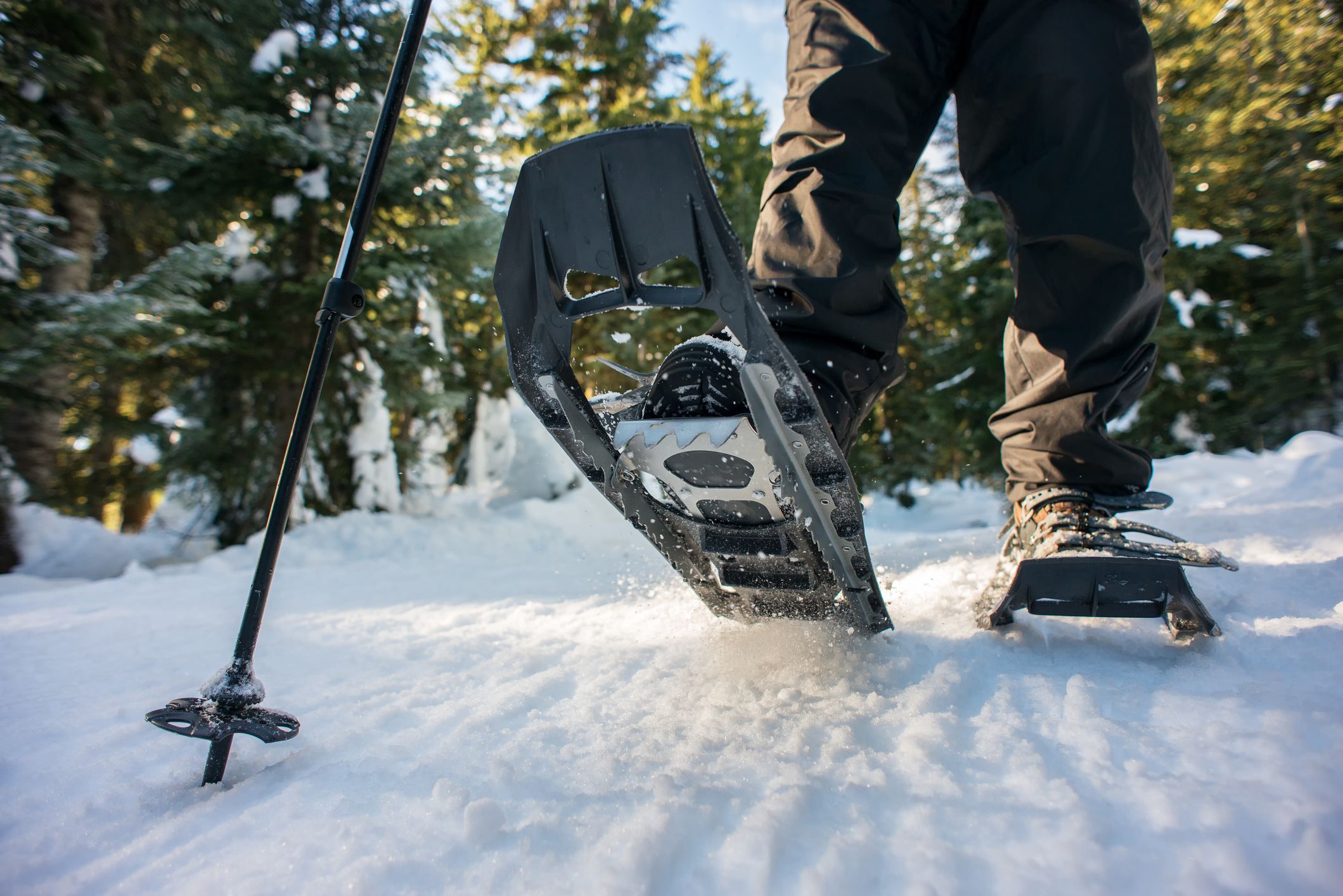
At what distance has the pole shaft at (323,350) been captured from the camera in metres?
0.79

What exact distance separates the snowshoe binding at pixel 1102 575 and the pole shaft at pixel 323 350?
0.99m

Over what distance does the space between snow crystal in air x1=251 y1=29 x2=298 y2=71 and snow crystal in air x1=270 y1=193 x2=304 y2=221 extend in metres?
0.91

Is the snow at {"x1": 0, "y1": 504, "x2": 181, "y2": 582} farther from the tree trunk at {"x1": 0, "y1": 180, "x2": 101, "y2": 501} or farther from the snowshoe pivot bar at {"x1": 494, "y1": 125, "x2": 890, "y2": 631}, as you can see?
the snowshoe pivot bar at {"x1": 494, "y1": 125, "x2": 890, "y2": 631}

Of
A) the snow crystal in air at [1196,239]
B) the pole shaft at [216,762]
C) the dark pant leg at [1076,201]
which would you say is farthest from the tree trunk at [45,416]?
the snow crystal in air at [1196,239]

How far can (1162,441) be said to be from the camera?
22.9 ft

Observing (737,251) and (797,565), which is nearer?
(737,251)

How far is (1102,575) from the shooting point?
92 centimetres

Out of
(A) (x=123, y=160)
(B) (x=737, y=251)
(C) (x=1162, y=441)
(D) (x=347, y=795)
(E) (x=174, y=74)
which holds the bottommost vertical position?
(D) (x=347, y=795)

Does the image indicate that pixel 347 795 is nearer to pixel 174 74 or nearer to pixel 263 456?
pixel 263 456

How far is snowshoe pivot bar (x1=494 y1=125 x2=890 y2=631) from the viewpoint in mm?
799

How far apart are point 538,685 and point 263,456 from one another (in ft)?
14.6

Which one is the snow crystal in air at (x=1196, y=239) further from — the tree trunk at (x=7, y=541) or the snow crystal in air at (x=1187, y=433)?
the tree trunk at (x=7, y=541)

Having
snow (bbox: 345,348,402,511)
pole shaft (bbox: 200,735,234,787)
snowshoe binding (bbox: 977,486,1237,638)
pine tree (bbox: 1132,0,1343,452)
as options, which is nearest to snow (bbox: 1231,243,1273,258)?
pine tree (bbox: 1132,0,1343,452)

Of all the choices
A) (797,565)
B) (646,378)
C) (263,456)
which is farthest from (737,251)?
(263,456)
